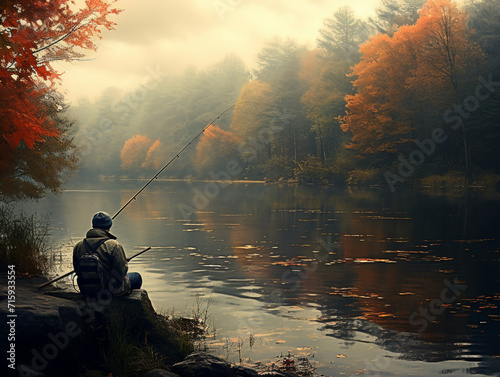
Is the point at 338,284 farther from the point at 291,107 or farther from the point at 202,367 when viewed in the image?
the point at 291,107

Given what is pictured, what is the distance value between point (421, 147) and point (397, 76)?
686 centimetres

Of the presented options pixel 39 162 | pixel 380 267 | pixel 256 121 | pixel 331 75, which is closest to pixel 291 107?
pixel 256 121

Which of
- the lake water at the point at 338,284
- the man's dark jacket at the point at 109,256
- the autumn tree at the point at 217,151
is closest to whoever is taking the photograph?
the man's dark jacket at the point at 109,256

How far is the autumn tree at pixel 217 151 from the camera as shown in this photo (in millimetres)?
97456

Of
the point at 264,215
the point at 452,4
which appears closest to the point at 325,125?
Result: the point at 452,4

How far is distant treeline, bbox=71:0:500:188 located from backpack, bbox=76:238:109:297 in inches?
802

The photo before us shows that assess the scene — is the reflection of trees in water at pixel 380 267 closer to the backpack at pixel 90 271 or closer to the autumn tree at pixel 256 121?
the backpack at pixel 90 271

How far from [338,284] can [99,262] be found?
7.27m

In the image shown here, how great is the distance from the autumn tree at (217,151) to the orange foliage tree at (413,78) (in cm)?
3852

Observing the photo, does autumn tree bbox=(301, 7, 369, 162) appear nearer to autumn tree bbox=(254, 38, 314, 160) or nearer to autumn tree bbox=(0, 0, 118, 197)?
autumn tree bbox=(254, 38, 314, 160)

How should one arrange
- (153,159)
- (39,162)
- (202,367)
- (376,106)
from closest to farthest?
(202,367), (39,162), (376,106), (153,159)

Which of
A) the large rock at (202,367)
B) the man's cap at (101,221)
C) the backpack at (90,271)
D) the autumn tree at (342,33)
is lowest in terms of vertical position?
the large rock at (202,367)

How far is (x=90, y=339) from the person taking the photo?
8.24 meters

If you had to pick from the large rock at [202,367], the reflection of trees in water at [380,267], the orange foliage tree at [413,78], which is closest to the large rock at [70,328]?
the large rock at [202,367]
